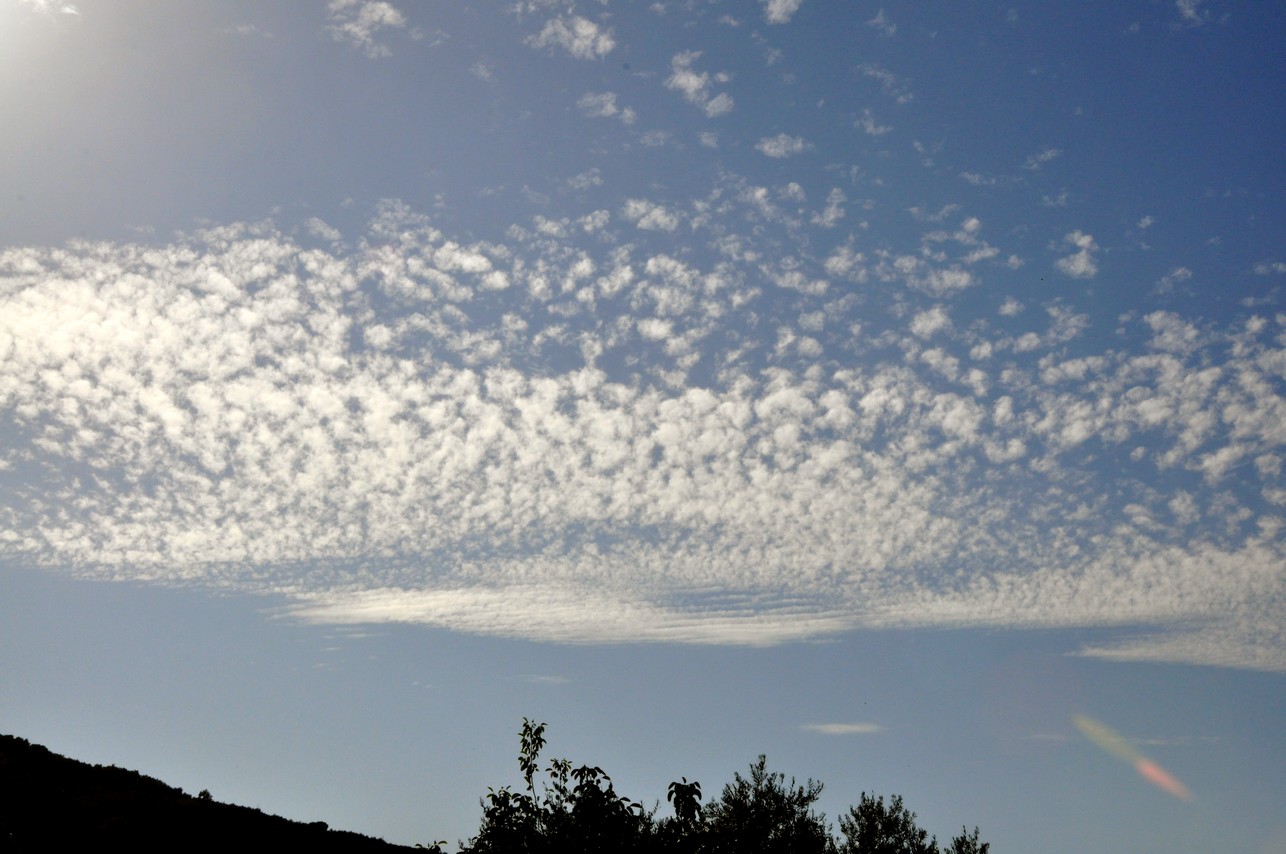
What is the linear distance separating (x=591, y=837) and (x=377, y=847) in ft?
24.9

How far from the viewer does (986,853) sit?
57.4m

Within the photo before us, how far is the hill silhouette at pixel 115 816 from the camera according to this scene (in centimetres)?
2372

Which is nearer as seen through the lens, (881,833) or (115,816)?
(115,816)

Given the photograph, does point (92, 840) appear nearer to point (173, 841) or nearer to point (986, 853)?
point (173, 841)

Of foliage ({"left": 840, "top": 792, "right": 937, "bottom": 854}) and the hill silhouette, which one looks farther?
foliage ({"left": 840, "top": 792, "right": 937, "bottom": 854})

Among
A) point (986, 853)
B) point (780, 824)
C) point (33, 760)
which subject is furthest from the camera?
point (986, 853)

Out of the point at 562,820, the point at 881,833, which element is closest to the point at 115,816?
the point at 562,820

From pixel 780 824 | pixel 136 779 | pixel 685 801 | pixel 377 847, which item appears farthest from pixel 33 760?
pixel 780 824

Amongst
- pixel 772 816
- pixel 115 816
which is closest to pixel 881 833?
pixel 772 816

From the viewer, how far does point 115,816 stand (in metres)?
24.8

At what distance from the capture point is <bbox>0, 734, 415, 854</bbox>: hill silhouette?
2372cm

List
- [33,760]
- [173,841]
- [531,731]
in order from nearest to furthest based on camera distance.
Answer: [173,841], [33,760], [531,731]

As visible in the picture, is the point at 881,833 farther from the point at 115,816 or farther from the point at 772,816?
the point at 115,816

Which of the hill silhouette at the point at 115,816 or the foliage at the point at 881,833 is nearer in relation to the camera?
the hill silhouette at the point at 115,816
